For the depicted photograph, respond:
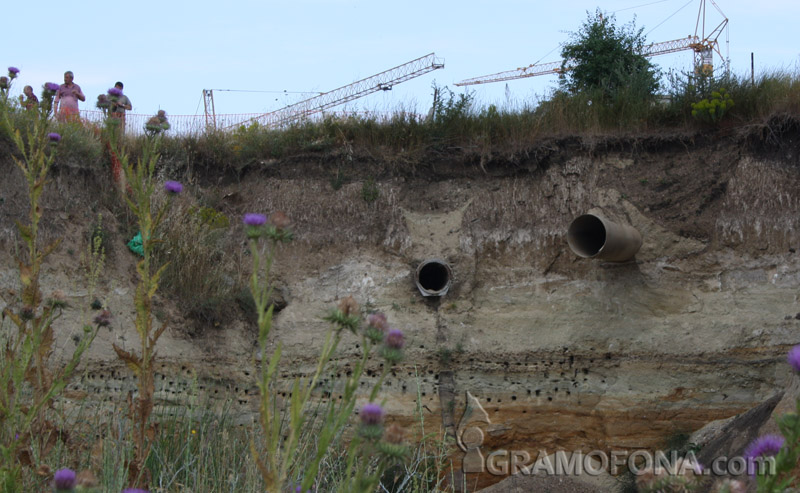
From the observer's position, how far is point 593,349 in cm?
863

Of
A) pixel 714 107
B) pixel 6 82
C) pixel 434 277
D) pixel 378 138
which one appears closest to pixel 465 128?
pixel 378 138

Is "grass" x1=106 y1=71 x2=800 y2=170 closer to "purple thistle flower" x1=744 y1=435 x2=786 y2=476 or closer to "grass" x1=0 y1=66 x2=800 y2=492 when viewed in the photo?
"grass" x1=0 y1=66 x2=800 y2=492

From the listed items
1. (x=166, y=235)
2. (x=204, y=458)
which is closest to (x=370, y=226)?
(x=166, y=235)

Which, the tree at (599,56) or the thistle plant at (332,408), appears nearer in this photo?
the thistle plant at (332,408)

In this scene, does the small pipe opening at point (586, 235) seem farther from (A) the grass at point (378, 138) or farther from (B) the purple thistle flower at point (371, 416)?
(B) the purple thistle flower at point (371, 416)

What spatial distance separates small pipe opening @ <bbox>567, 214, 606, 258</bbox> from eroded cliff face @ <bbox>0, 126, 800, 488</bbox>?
429 millimetres

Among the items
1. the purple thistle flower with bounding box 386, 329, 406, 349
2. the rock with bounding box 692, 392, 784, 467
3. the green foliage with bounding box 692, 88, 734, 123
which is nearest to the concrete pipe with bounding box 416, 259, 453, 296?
the rock with bounding box 692, 392, 784, 467

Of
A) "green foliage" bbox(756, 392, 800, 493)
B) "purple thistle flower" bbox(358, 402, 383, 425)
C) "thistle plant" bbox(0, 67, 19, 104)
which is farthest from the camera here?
"thistle plant" bbox(0, 67, 19, 104)

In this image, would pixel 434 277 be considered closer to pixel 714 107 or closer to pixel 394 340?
pixel 714 107

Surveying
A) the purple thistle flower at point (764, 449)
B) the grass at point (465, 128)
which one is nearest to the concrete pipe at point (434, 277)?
the grass at point (465, 128)

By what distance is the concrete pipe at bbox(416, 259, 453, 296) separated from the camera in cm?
917

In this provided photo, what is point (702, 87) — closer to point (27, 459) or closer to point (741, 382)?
point (741, 382)

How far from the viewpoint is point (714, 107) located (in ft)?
30.2

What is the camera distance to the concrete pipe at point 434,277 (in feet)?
30.1
